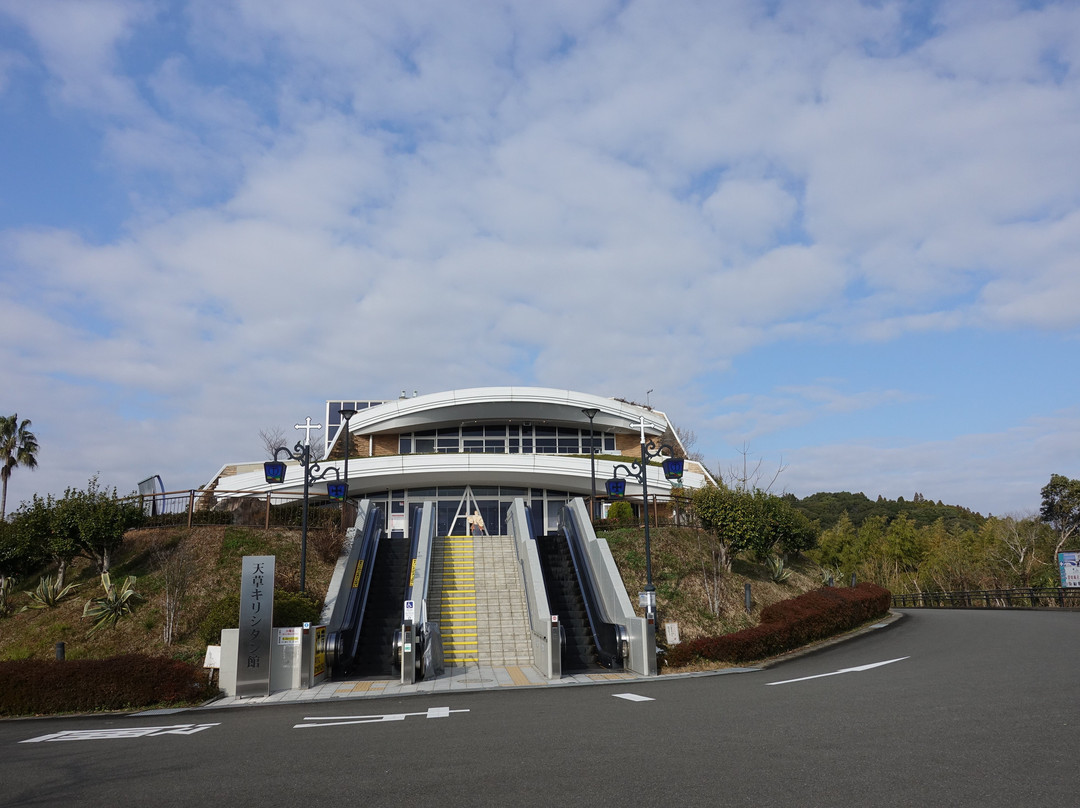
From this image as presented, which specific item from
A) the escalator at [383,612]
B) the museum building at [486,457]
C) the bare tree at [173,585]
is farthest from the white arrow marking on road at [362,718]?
the museum building at [486,457]

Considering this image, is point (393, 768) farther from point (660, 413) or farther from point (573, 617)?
point (660, 413)

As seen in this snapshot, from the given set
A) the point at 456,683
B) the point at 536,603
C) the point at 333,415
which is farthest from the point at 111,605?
the point at 333,415

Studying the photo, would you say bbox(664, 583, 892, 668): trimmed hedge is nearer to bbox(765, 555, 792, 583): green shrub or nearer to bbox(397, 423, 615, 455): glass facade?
bbox(765, 555, 792, 583): green shrub

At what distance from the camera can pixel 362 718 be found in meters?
10.3

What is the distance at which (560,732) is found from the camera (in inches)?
315

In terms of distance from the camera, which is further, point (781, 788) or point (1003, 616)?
point (1003, 616)

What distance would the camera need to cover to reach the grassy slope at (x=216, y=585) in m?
16.9

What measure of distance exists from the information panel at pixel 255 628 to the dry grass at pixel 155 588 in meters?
3.09

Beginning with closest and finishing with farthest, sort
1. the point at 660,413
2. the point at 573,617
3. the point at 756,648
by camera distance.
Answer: the point at 756,648
the point at 573,617
the point at 660,413

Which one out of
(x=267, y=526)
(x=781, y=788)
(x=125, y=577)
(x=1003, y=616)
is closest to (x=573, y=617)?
(x=267, y=526)

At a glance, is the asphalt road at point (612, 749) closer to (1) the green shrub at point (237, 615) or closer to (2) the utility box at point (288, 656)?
(2) the utility box at point (288, 656)

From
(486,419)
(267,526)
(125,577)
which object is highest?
(486,419)

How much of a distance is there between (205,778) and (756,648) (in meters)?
13.4

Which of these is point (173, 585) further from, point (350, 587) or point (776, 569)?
point (776, 569)
